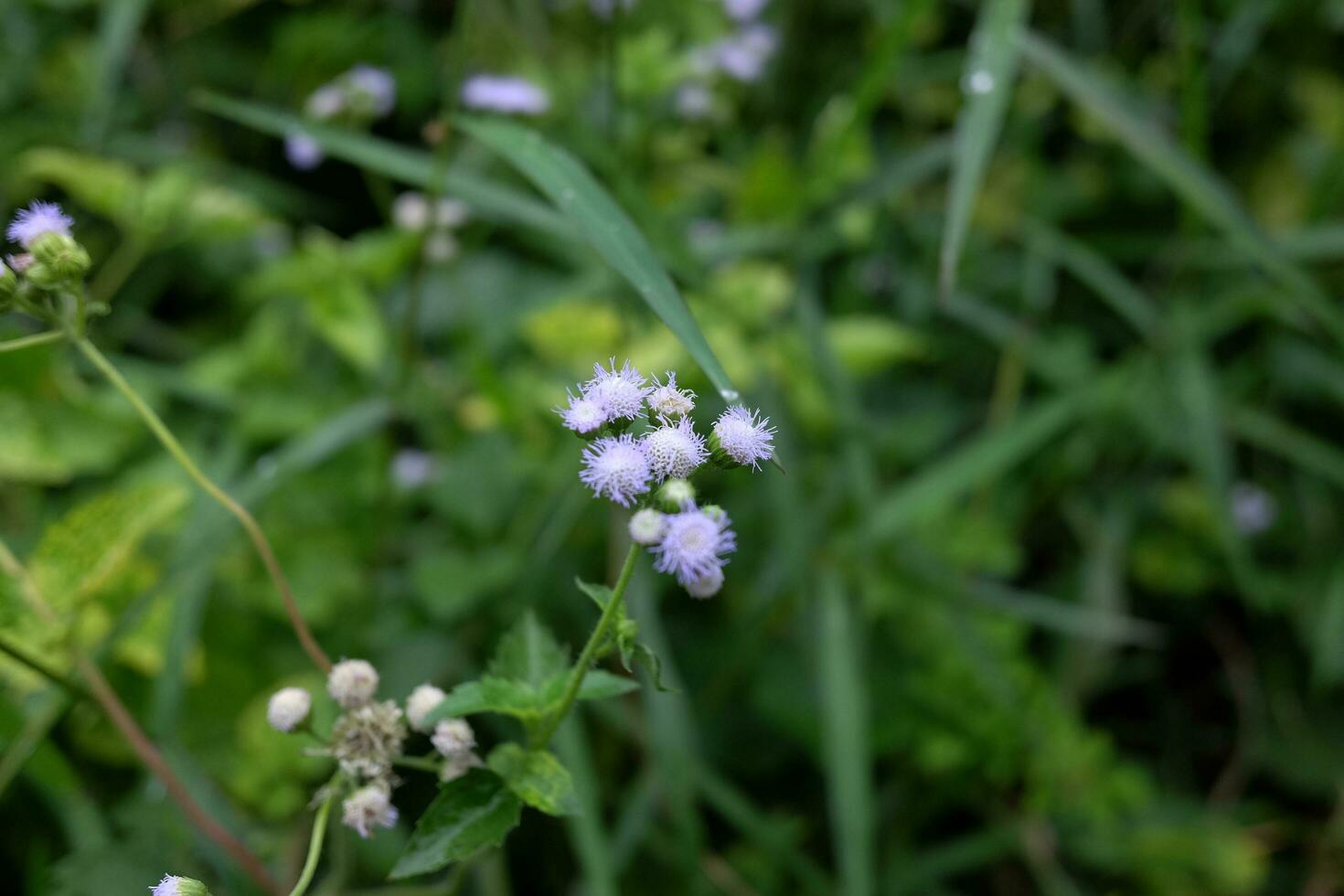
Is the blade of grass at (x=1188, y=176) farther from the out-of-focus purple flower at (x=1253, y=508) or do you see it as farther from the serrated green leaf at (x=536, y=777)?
the serrated green leaf at (x=536, y=777)

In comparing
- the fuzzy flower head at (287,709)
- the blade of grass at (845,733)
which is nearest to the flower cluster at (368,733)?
the fuzzy flower head at (287,709)

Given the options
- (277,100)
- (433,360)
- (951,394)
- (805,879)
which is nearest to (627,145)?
(433,360)

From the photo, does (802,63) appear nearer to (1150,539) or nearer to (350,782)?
(1150,539)

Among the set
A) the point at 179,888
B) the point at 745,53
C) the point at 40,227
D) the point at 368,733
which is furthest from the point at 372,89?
the point at 179,888

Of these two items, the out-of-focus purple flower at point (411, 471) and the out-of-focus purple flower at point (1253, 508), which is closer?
the out-of-focus purple flower at point (411, 471)

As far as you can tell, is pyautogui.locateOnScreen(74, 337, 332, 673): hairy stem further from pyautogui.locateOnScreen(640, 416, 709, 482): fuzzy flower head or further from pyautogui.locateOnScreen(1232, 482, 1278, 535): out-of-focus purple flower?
pyautogui.locateOnScreen(1232, 482, 1278, 535): out-of-focus purple flower

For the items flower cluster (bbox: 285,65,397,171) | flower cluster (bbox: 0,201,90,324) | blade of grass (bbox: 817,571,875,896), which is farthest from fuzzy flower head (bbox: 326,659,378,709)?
flower cluster (bbox: 285,65,397,171)

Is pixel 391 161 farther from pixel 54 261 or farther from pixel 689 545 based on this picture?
pixel 689 545
